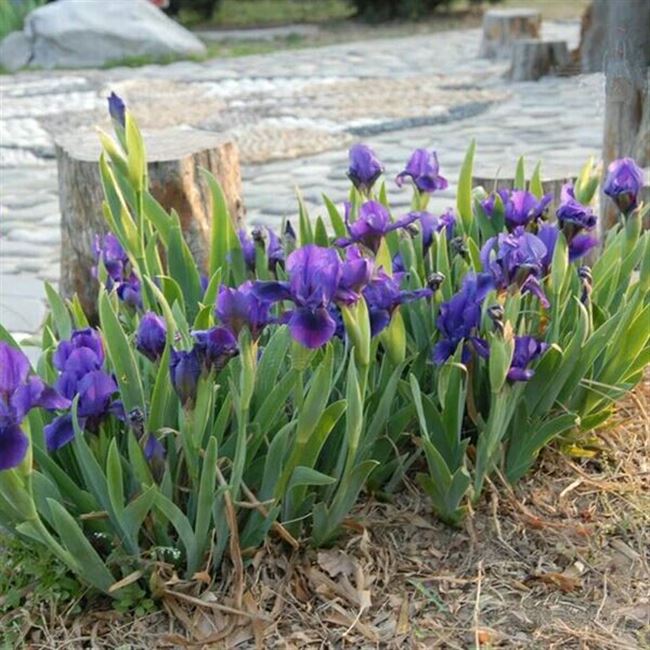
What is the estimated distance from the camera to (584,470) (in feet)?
7.26

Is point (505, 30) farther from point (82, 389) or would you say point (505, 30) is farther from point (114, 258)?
point (82, 389)

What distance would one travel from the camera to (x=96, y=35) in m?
9.93

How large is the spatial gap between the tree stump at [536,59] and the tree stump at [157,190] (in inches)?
209

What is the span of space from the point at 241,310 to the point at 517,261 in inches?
18.6

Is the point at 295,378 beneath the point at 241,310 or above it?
beneath

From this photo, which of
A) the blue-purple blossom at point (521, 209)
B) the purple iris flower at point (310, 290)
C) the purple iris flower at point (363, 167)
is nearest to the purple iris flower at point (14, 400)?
the purple iris flower at point (310, 290)

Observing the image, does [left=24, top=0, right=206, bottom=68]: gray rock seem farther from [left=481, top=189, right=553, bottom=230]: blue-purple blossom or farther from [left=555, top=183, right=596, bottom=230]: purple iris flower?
[left=555, top=183, right=596, bottom=230]: purple iris flower

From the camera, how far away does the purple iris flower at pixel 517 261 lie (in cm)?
179

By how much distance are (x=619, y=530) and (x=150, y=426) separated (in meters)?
0.88

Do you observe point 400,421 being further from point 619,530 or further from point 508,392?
point 619,530

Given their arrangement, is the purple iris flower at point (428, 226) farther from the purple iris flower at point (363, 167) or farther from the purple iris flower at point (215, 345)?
the purple iris flower at point (215, 345)

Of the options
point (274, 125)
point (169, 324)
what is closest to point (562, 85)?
point (274, 125)

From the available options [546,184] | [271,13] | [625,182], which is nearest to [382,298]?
[625,182]

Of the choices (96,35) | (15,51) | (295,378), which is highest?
(295,378)
